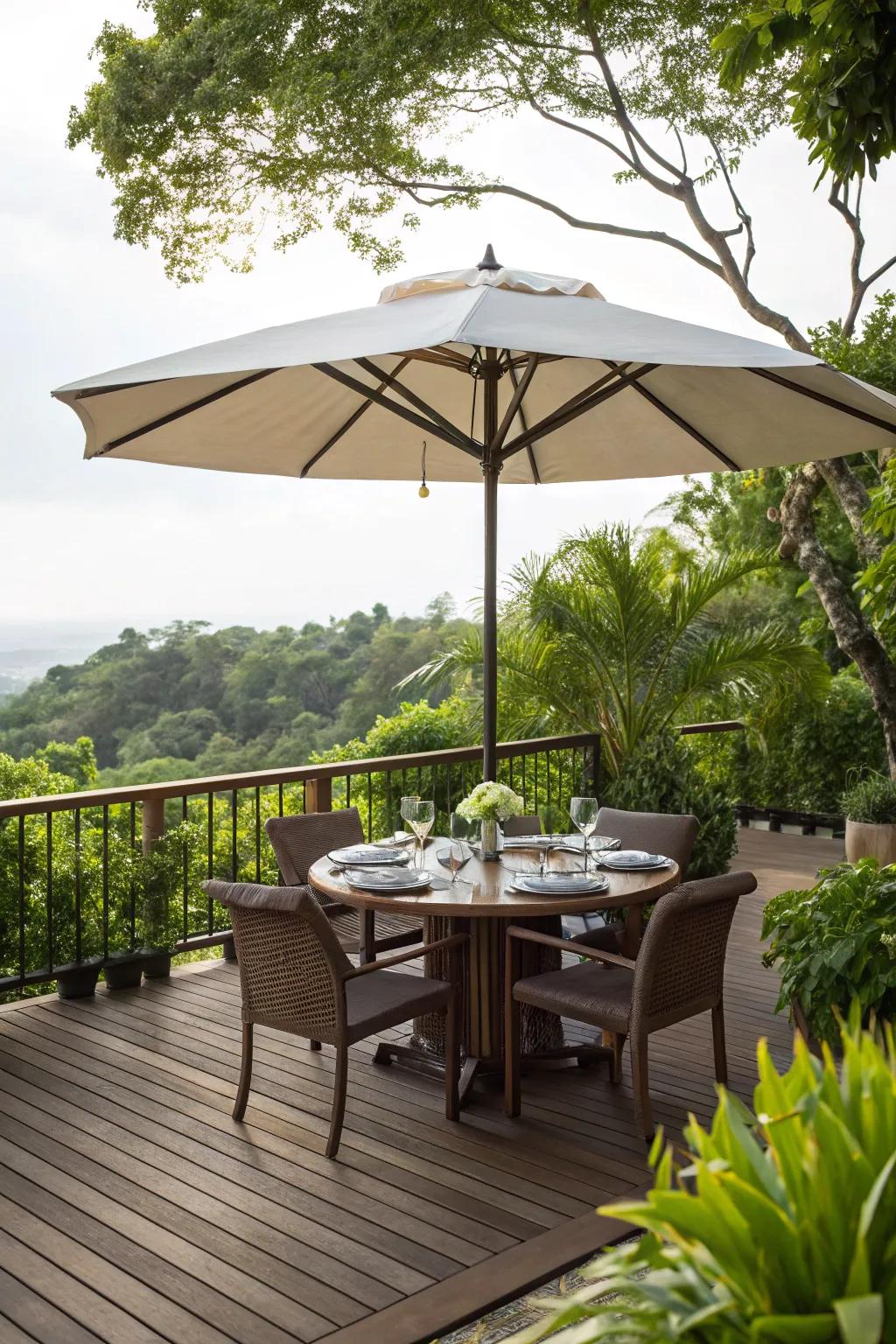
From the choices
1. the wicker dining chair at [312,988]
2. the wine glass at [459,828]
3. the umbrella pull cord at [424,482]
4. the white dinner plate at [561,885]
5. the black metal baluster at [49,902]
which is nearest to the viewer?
the wicker dining chair at [312,988]

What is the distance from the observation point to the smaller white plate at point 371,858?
4043mm

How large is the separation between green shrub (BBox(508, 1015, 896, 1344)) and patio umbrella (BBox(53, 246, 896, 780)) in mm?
2164

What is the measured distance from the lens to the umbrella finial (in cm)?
415

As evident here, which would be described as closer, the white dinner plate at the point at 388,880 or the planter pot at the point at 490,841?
the white dinner plate at the point at 388,880

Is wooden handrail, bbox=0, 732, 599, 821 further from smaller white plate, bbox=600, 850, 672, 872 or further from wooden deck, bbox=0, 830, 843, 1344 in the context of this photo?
smaller white plate, bbox=600, 850, 672, 872

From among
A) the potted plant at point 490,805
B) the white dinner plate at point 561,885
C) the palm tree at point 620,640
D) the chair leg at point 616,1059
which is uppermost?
the palm tree at point 620,640

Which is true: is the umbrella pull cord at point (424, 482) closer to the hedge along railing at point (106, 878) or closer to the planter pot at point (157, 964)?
the hedge along railing at point (106, 878)

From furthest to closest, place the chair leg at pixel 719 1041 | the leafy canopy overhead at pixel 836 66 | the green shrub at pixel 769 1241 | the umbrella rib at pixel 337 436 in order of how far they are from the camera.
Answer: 1. the umbrella rib at pixel 337 436
2. the chair leg at pixel 719 1041
3. the leafy canopy overhead at pixel 836 66
4. the green shrub at pixel 769 1241

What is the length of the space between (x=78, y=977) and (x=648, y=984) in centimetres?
278

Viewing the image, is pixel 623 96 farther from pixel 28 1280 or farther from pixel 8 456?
pixel 8 456

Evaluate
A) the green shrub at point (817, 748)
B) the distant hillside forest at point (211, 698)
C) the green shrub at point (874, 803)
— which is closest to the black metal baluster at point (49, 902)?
the green shrub at point (874, 803)

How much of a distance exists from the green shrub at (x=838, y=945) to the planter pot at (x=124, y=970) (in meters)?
2.81

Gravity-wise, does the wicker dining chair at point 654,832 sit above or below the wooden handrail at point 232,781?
below

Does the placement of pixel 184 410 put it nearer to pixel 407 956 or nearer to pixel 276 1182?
pixel 407 956
